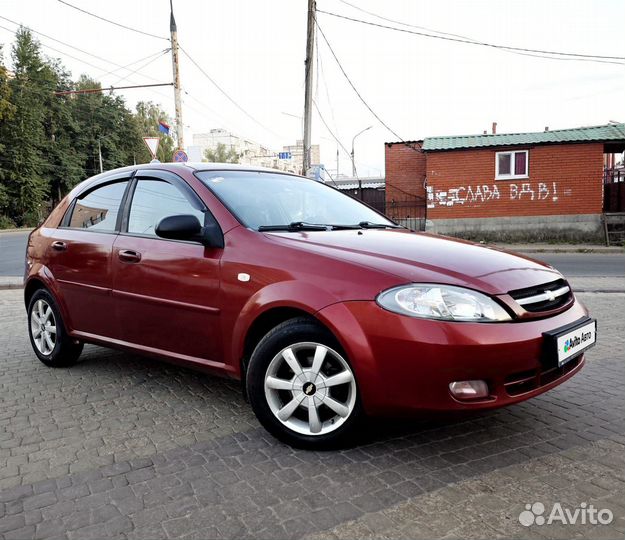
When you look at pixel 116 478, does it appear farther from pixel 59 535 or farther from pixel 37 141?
pixel 37 141

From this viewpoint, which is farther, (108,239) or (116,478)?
(108,239)

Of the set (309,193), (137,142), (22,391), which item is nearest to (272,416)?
(309,193)

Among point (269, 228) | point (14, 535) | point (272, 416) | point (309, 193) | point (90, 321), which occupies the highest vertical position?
point (309, 193)

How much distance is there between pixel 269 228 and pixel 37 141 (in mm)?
50066

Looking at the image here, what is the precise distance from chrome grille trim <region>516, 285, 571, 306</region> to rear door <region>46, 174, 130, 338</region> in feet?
9.20

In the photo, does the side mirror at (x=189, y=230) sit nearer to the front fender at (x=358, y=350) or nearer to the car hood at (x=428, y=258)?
the car hood at (x=428, y=258)

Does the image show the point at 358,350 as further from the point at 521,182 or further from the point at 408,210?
the point at 408,210

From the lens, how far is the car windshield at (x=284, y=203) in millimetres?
3477

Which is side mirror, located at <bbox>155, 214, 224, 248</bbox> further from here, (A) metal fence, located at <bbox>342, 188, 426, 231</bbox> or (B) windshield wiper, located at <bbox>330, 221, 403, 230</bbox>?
(A) metal fence, located at <bbox>342, 188, 426, 231</bbox>

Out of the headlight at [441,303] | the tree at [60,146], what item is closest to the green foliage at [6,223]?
the tree at [60,146]

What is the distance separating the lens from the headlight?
2557 mm

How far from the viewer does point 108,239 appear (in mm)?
4016

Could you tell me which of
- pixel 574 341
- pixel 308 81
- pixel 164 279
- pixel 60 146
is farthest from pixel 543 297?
pixel 60 146

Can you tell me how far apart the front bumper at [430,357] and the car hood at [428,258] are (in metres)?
0.23
